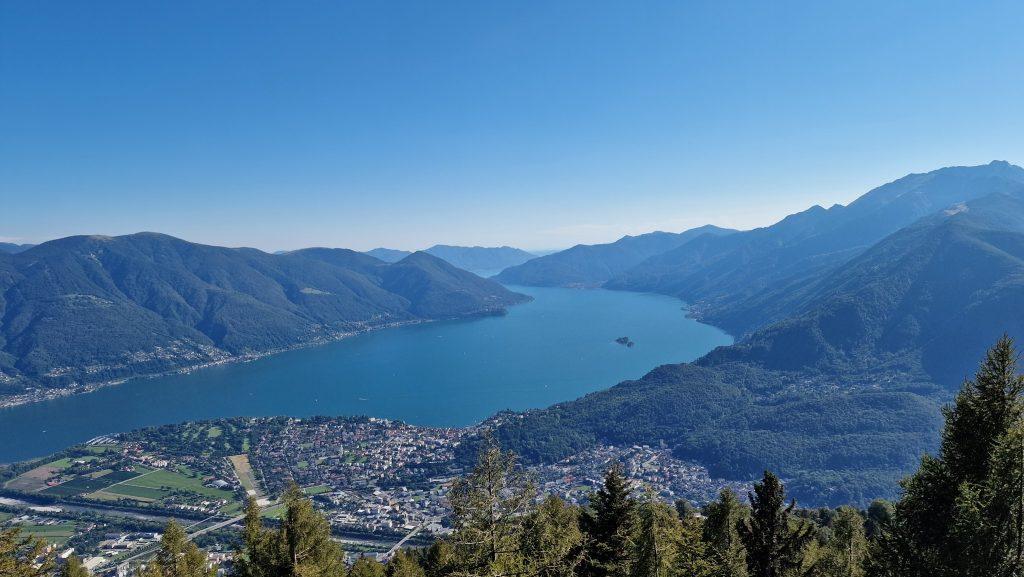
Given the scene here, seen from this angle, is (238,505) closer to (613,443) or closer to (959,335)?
(613,443)

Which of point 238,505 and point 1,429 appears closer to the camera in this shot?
point 238,505

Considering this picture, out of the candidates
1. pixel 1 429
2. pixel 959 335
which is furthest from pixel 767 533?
pixel 1 429

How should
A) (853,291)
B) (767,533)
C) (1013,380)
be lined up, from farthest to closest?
1. (853,291)
2. (767,533)
3. (1013,380)

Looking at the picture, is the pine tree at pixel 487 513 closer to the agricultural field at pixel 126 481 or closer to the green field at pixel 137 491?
the agricultural field at pixel 126 481

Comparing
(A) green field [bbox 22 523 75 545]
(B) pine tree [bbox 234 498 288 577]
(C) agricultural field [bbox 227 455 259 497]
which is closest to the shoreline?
(C) agricultural field [bbox 227 455 259 497]

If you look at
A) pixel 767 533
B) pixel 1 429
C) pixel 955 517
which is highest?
pixel 955 517

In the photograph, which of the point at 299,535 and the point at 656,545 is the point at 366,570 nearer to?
the point at 299,535
